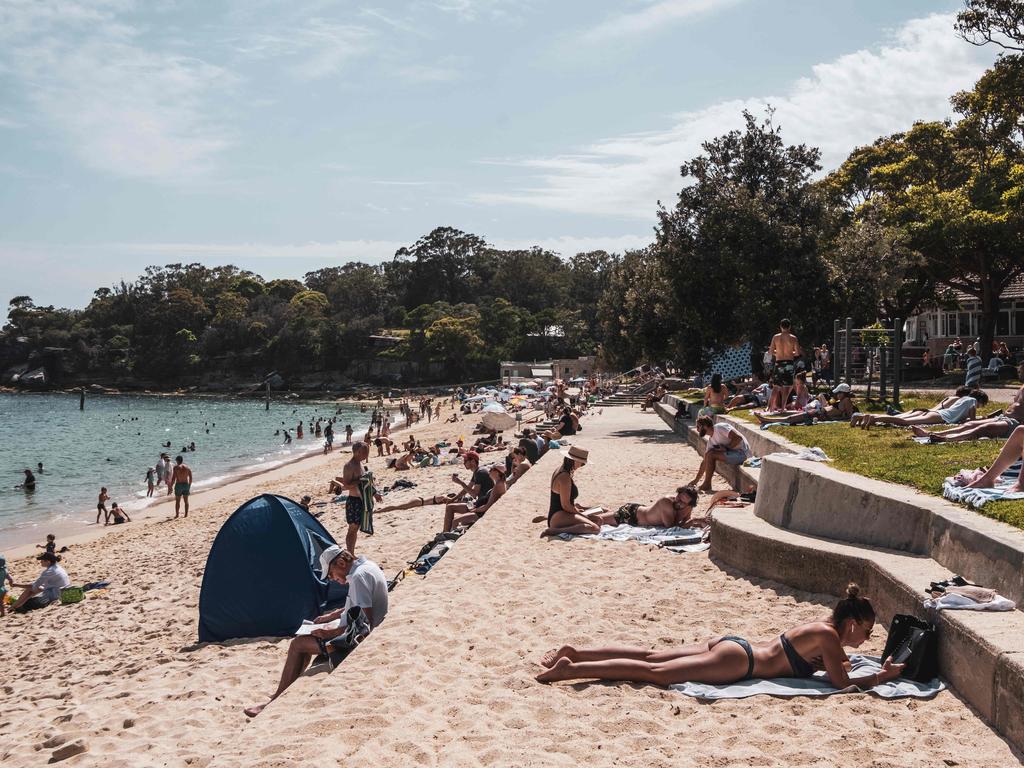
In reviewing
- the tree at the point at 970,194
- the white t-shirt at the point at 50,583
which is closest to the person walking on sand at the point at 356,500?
the white t-shirt at the point at 50,583

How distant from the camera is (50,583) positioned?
13.2 meters

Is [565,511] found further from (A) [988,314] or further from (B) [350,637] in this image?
(A) [988,314]

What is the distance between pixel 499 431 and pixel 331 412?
136ft

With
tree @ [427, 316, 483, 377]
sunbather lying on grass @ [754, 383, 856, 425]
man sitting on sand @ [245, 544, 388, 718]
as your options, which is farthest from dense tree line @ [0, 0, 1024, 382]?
tree @ [427, 316, 483, 377]

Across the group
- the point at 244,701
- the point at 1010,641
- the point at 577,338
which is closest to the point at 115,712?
the point at 244,701

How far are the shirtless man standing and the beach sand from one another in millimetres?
4706

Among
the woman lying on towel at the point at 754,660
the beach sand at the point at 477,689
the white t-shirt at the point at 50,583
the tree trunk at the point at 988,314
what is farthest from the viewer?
the tree trunk at the point at 988,314

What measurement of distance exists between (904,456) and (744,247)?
12742 mm

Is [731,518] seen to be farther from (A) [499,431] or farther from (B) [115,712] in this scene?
(A) [499,431]

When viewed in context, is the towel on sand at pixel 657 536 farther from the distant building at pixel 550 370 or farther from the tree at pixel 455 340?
the tree at pixel 455 340

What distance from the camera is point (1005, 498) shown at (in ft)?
20.5

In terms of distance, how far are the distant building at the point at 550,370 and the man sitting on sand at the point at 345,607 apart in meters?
61.9

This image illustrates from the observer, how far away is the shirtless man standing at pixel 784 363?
1550 cm

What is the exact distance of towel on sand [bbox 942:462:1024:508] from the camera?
247 inches
